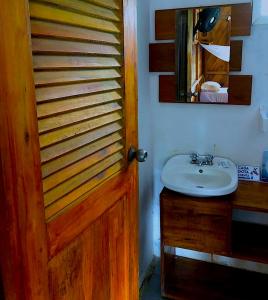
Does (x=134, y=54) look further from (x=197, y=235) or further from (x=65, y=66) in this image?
(x=197, y=235)

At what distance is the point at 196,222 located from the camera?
1.74 m

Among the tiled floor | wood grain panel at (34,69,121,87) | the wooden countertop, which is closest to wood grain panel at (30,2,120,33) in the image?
wood grain panel at (34,69,121,87)

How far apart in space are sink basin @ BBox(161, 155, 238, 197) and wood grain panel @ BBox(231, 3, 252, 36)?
0.76 meters

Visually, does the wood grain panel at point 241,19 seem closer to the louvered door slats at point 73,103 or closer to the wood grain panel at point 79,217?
the louvered door slats at point 73,103

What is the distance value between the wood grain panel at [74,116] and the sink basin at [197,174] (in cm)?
79

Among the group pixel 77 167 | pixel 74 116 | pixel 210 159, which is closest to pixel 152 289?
pixel 210 159

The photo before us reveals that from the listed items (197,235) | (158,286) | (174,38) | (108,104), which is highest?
(174,38)

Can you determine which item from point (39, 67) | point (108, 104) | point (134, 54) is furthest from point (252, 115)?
point (39, 67)

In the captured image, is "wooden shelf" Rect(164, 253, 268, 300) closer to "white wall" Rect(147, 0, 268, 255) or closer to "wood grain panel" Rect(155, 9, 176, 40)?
"white wall" Rect(147, 0, 268, 255)

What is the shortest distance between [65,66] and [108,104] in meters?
0.26

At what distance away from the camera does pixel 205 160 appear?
77.9 inches

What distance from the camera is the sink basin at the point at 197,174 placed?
1.79 m

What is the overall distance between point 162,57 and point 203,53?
25 centimetres

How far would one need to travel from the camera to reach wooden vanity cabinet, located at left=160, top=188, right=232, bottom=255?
66.4 inches
